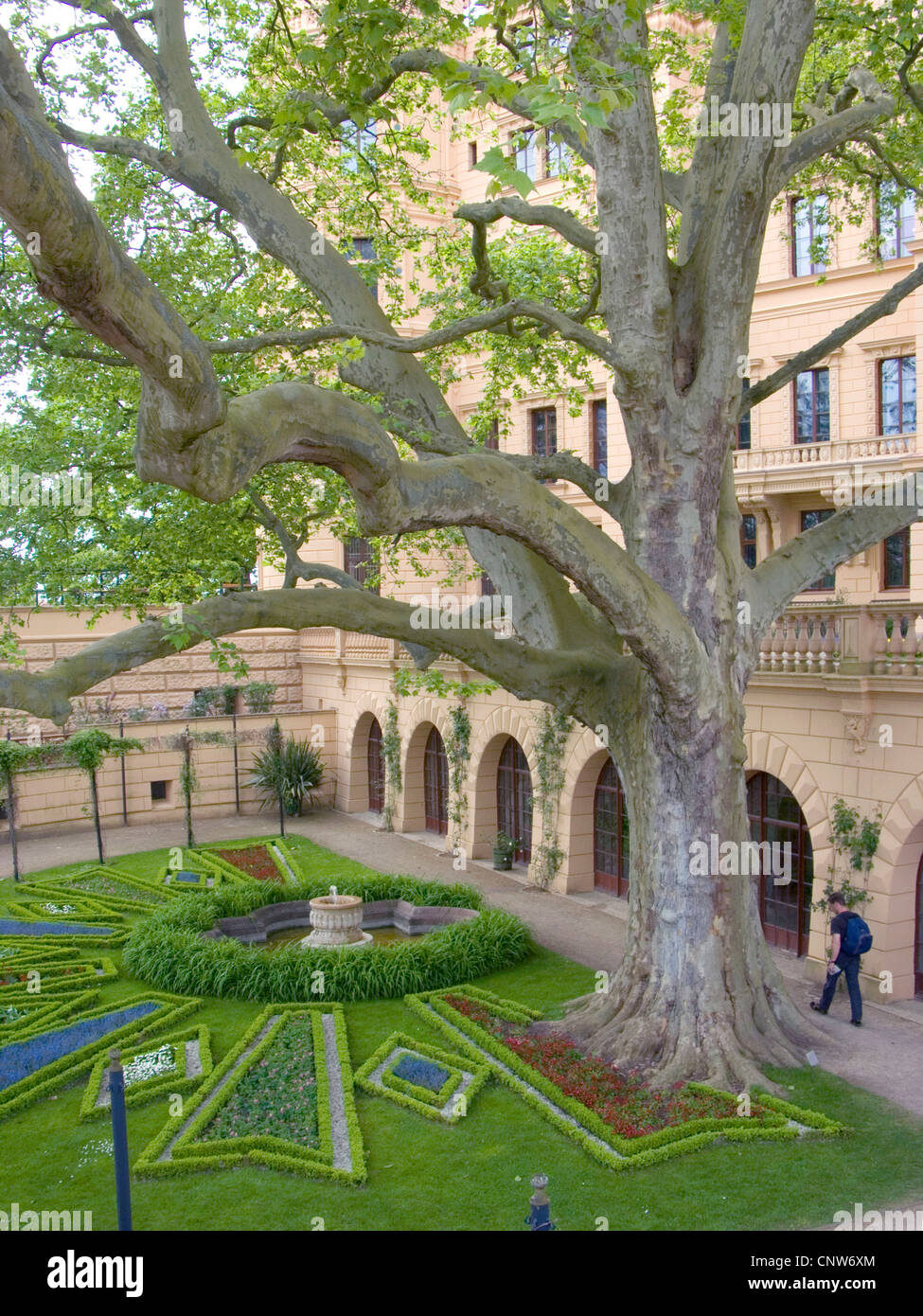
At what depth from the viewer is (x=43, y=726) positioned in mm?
26156

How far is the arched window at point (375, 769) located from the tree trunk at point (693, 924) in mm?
16925

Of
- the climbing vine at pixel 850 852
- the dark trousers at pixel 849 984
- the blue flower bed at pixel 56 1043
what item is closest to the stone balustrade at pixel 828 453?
the climbing vine at pixel 850 852

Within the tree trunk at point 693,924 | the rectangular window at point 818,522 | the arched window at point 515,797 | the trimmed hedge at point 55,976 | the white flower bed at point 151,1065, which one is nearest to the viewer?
the tree trunk at point 693,924

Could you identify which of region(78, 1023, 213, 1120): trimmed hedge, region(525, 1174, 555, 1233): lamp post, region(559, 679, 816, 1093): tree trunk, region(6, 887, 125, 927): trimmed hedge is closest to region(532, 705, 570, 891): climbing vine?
region(6, 887, 125, 927): trimmed hedge

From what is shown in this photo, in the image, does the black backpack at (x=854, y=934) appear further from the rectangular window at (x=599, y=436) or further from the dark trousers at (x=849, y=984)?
the rectangular window at (x=599, y=436)

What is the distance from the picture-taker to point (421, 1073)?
38.7 ft

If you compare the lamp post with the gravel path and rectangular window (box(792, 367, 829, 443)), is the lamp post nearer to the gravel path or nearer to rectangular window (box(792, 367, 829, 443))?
the gravel path

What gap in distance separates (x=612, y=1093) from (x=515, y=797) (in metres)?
12.3

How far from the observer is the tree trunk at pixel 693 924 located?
11.3 meters
